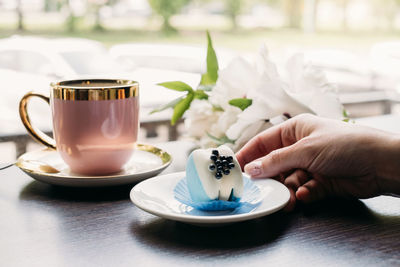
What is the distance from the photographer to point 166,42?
10.3 ft

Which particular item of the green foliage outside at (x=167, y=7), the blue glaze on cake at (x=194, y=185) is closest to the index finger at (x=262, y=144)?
the blue glaze on cake at (x=194, y=185)

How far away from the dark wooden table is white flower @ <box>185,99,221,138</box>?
22 centimetres

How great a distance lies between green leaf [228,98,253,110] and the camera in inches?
28.8

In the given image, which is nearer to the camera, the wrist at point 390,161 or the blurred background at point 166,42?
the wrist at point 390,161

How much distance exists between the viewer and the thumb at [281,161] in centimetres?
60

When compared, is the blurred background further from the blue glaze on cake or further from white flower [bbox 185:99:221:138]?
the blue glaze on cake

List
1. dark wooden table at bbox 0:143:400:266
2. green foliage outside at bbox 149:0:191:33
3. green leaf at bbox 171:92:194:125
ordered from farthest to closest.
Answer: green foliage outside at bbox 149:0:191:33
green leaf at bbox 171:92:194:125
dark wooden table at bbox 0:143:400:266

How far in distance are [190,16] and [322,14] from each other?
1558 mm

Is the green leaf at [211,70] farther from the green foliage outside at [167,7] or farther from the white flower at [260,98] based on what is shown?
the green foliage outside at [167,7]

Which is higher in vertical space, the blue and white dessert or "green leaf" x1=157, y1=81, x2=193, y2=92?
"green leaf" x1=157, y1=81, x2=193, y2=92

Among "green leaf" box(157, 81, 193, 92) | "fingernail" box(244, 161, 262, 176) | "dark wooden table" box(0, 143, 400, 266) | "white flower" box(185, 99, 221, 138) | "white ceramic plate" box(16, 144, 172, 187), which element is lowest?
"dark wooden table" box(0, 143, 400, 266)

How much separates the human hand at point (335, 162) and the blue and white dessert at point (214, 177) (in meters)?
0.08

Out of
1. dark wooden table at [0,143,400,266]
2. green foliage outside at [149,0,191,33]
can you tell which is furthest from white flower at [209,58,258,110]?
green foliage outside at [149,0,191,33]

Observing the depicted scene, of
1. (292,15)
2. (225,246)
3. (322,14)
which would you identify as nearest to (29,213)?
(225,246)
